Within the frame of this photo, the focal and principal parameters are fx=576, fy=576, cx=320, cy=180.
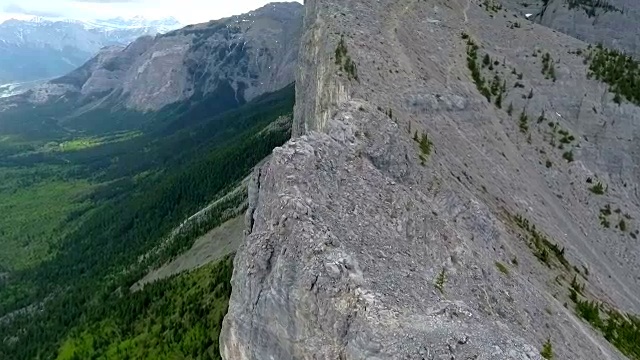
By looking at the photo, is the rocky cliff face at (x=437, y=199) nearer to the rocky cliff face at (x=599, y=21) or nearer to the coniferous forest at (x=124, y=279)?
the rocky cliff face at (x=599, y=21)

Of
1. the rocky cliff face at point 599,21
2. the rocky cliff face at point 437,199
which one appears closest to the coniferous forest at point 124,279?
the rocky cliff face at point 437,199

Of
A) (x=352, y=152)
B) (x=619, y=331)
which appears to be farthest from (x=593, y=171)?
(x=352, y=152)

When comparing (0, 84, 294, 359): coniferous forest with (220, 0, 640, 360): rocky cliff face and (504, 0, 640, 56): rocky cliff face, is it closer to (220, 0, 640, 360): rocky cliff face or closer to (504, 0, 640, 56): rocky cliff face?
(220, 0, 640, 360): rocky cliff face

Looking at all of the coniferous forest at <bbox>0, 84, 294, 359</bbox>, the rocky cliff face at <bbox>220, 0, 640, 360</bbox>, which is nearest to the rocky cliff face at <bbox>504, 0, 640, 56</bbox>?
the rocky cliff face at <bbox>220, 0, 640, 360</bbox>

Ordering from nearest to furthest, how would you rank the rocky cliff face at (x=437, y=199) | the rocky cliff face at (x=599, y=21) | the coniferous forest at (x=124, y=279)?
the rocky cliff face at (x=437, y=199) → the coniferous forest at (x=124, y=279) → the rocky cliff face at (x=599, y=21)

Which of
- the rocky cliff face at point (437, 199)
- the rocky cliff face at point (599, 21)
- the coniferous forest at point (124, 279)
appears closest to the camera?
the rocky cliff face at point (437, 199)

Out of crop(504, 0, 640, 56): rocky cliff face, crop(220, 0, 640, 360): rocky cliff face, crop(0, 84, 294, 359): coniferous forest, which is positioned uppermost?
crop(504, 0, 640, 56): rocky cliff face

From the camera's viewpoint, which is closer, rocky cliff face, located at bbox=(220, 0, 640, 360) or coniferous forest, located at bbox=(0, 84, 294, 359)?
rocky cliff face, located at bbox=(220, 0, 640, 360)

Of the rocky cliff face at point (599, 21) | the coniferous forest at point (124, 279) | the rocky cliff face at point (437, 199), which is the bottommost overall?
the coniferous forest at point (124, 279)

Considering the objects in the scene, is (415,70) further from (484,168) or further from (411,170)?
(411,170)
